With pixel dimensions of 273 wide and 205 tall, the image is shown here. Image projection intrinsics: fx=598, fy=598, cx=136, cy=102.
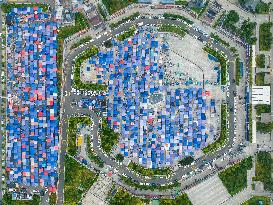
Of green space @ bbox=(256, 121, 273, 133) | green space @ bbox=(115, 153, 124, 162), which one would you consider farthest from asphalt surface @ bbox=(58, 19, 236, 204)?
green space @ bbox=(256, 121, 273, 133)

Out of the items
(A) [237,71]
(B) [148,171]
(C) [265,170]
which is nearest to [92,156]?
(B) [148,171]

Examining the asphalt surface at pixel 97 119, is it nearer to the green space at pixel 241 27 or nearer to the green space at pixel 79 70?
the green space at pixel 79 70

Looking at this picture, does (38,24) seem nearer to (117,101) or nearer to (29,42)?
(29,42)

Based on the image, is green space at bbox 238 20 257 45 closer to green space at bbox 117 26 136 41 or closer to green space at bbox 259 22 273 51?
green space at bbox 259 22 273 51

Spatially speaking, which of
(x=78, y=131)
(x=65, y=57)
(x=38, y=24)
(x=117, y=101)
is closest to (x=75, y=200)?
(x=78, y=131)

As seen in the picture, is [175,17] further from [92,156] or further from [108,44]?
[92,156]

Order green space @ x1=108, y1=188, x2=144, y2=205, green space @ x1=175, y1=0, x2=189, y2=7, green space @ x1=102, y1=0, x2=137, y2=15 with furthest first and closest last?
1. green space @ x1=175, y1=0, x2=189, y2=7
2. green space @ x1=102, y1=0, x2=137, y2=15
3. green space @ x1=108, y1=188, x2=144, y2=205
